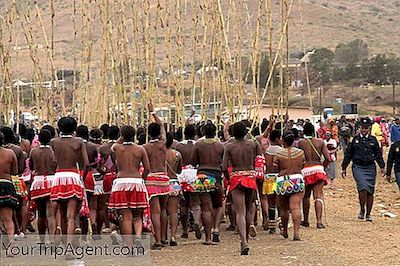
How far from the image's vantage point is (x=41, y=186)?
10086mm

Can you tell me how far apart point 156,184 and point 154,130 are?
0.72 metres

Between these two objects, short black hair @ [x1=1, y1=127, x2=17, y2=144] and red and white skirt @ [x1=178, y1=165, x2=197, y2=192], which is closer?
short black hair @ [x1=1, y1=127, x2=17, y2=144]

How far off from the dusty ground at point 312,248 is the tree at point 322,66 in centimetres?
4130

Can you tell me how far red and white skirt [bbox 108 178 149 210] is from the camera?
381 inches

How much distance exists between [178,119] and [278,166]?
3.64 meters

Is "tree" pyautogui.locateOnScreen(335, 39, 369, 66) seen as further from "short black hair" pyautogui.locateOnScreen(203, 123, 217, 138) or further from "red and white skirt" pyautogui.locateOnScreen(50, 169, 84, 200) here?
"red and white skirt" pyautogui.locateOnScreen(50, 169, 84, 200)

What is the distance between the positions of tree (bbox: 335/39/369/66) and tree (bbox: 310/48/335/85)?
3230 millimetres

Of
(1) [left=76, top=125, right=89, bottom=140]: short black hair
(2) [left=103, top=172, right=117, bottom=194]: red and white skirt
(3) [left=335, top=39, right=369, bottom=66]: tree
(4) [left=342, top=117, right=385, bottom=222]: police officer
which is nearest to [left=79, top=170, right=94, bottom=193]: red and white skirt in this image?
(2) [left=103, top=172, right=117, bottom=194]: red and white skirt

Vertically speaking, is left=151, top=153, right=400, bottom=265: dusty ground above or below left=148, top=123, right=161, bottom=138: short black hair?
below

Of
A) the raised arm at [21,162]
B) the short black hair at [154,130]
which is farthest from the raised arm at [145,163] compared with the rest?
the raised arm at [21,162]

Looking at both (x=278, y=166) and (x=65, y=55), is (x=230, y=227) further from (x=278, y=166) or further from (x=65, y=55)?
(x=65, y=55)

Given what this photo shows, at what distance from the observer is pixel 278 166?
11.2m

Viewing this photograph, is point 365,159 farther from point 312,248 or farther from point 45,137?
point 45,137

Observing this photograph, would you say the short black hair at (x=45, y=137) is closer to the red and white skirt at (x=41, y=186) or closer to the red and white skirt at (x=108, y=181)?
the red and white skirt at (x=41, y=186)
